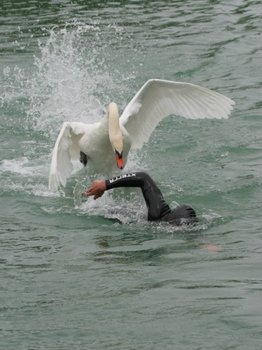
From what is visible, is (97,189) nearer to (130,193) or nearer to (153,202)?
(153,202)

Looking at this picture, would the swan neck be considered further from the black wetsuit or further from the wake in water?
the wake in water

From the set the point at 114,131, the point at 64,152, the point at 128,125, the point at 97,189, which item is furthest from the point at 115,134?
the point at 128,125

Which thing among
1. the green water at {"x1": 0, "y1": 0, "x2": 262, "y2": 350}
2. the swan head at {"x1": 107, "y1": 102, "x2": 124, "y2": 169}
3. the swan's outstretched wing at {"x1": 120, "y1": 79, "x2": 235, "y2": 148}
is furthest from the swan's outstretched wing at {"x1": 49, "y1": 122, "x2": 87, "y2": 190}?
the swan's outstretched wing at {"x1": 120, "y1": 79, "x2": 235, "y2": 148}

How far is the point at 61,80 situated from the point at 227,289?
25.9ft

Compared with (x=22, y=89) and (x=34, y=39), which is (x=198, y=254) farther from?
(x=34, y=39)

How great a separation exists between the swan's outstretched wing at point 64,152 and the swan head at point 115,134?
1.85ft

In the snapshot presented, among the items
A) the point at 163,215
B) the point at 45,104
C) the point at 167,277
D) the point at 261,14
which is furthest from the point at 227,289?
the point at 261,14

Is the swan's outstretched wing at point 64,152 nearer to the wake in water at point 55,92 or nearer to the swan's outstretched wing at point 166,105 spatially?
the wake in water at point 55,92

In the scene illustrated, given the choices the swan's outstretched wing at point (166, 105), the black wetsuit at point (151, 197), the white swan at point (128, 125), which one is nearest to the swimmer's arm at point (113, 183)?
the black wetsuit at point (151, 197)

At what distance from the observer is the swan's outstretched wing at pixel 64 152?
10.0m

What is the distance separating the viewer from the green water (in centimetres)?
693

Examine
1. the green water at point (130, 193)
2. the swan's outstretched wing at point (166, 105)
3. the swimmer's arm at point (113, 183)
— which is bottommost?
the green water at point (130, 193)

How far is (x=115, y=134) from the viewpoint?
10.1 m

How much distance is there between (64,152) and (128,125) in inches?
53.1
